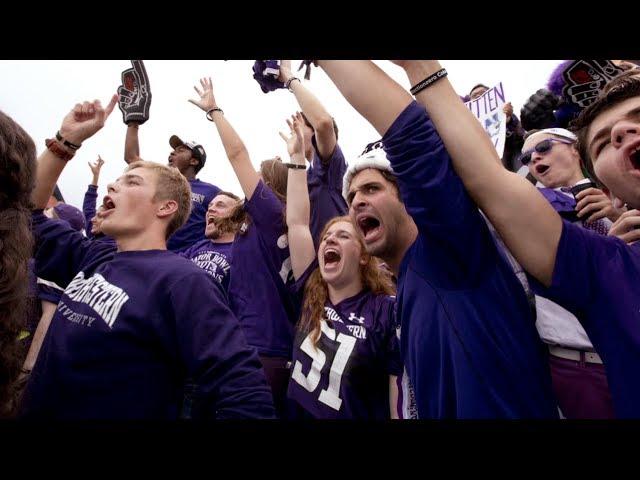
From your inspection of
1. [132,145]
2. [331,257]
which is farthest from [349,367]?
[132,145]

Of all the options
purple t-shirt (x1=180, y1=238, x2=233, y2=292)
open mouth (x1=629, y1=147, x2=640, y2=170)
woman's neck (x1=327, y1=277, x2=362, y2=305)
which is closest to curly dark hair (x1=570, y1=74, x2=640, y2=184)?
open mouth (x1=629, y1=147, x2=640, y2=170)

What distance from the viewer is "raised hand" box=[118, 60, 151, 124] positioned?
329cm

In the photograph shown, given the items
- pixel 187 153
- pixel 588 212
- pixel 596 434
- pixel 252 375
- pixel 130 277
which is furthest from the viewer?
pixel 187 153

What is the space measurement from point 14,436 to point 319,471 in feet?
2.42

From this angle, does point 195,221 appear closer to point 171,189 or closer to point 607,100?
point 171,189

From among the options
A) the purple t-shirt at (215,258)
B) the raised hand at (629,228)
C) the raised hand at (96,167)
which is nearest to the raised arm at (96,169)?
the raised hand at (96,167)

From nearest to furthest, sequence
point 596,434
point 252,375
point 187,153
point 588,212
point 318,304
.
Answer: point 596,434, point 252,375, point 588,212, point 318,304, point 187,153

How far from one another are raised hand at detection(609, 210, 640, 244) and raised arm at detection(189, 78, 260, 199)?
85.2 inches

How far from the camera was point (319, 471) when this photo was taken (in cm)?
104

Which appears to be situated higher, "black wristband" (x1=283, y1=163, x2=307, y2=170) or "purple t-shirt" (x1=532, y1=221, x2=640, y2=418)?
"black wristband" (x1=283, y1=163, x2=307, y2=170)

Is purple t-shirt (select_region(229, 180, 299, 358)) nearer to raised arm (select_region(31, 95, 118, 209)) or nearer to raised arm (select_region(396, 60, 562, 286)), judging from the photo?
raised arm (select_region(31, 95, 118, 209))

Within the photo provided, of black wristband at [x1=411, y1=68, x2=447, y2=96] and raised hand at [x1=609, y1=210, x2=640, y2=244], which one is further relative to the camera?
raised hand at [x1=609, y1=210, x2=640, y2=244]
